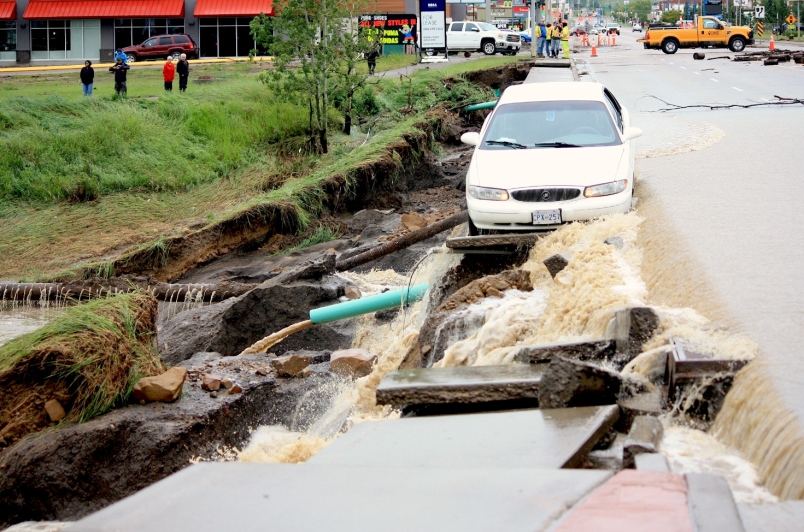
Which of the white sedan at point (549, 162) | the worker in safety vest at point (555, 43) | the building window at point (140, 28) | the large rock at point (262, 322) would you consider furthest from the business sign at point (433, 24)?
the large rock at point (262, 322)

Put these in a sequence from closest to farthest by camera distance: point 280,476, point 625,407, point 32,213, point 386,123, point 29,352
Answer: point 280,476 → point 625,407 → point 29,352 → point 32,213 → point 386,123

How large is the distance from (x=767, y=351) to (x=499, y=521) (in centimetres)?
230

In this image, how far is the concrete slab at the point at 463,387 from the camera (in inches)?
208

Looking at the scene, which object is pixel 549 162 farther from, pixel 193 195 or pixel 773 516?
pixel 193 195

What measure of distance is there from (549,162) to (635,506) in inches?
287

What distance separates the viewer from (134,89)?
96.4 feet

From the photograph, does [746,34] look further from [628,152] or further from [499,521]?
[499,521]

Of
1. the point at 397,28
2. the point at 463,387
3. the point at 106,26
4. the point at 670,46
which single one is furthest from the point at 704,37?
the point at 463,387

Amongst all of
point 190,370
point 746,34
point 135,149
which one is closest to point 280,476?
point 190,370

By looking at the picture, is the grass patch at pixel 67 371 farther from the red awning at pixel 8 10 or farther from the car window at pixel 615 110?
the red awning at pixel 8 10

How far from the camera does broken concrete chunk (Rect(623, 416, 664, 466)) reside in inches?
164

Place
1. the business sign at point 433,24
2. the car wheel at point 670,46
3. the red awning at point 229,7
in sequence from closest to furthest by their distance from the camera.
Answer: the business sign at point 433,24 < the red awning at point 229,7 < the car wheel at point 670,46

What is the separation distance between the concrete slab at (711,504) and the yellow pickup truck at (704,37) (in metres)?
52.0

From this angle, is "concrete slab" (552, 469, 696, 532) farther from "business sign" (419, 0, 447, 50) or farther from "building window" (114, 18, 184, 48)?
"building window" (114, 18, 184, 48)
